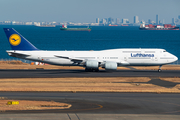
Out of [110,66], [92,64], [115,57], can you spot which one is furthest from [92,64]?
[115,57]

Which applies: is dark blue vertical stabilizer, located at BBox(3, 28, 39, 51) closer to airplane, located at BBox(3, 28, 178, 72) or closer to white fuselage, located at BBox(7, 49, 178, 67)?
airplane, located at BBox(3, 28, 178, 72)

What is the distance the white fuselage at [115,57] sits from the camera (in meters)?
60.0

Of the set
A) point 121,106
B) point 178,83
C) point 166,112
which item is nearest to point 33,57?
point 178,83

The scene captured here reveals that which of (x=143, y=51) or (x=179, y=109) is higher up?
(x=143, y=51)

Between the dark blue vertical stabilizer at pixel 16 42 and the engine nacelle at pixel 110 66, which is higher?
the dark blue vertical stabilizer at pixel 16 42

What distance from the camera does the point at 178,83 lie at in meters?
45.2

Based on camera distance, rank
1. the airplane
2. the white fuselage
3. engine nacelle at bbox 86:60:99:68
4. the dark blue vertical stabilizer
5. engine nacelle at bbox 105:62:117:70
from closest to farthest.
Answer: engine nacelle at bbox 105:62:117:70 → engine nacelle at bbox 86:60:99:68 → the airplane → the white fuselage → the dark blue vertical stabilizer

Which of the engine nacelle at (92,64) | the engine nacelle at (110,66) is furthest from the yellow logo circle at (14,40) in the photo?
the engine nacelle at (110,66)

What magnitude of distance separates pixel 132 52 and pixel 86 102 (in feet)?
103

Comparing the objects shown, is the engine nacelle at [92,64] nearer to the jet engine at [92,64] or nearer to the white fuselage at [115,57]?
the jet engine at [92,64]

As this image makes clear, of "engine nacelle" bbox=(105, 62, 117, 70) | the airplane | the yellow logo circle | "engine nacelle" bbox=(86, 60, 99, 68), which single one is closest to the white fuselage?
the airplane

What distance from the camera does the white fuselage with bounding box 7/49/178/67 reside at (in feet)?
197

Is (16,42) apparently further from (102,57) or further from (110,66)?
(110,66)
